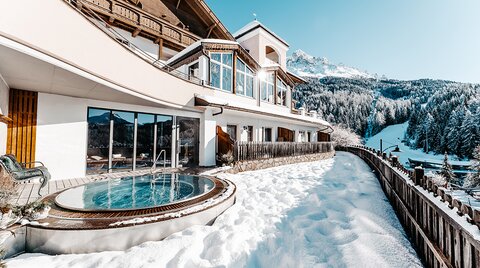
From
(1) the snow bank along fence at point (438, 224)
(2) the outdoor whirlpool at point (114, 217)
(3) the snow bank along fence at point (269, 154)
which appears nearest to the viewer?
(1) the snow bank along fence at point (438, 224)

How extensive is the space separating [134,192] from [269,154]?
7019mm

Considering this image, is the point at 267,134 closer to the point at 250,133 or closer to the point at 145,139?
the point at 250,133

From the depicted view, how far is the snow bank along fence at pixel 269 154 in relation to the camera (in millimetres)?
9336

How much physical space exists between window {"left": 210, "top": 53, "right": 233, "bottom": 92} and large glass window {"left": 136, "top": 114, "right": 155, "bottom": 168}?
397cm

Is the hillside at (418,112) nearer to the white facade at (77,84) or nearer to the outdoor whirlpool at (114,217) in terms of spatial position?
the white facade at (77,84)

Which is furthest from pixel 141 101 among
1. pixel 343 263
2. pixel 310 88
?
pixel 310 88

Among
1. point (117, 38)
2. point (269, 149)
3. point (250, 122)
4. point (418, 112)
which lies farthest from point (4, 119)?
point (418, 112)

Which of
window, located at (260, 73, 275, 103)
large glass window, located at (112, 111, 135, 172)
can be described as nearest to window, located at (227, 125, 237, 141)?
window, located at (260, 73, 275, 103)

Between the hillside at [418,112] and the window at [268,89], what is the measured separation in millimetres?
42301

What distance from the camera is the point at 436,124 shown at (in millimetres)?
48812

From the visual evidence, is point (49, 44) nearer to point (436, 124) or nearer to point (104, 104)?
point (104, 104)

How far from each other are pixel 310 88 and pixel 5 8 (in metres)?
91.6

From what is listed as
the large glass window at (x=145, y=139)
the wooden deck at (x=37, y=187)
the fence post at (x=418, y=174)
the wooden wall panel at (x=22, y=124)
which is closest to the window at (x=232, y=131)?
the large glass window at (x=145, y=139)

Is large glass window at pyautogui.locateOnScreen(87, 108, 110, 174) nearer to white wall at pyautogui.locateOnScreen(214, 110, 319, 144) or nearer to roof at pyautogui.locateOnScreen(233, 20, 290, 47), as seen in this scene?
white wall at pyautogui.locateOnScreen(214, 110, 319, 144)
